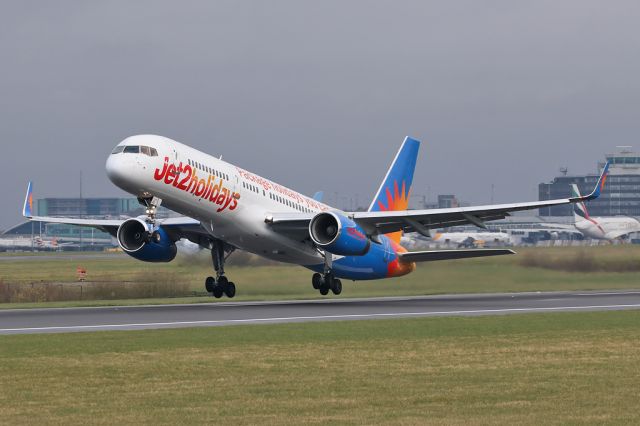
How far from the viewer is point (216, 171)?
39.8 metres

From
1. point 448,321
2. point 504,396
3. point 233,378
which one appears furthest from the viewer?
point 448,321

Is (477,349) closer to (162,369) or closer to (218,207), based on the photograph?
(162,369)

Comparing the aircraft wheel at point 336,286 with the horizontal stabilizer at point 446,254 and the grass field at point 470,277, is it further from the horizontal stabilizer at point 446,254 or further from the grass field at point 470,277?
the horizontal stabilizer at point 446,254

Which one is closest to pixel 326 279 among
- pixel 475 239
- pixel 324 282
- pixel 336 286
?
pixel 324 282

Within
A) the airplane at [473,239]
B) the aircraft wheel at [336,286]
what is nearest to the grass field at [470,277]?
the aircraft wheel at [336,286]

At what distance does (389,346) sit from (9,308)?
21.9 metres

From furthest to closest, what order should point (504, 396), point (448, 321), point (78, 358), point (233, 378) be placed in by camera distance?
point (448, 321)
point (78, 358)
point (233, 378)
point (504, 396)

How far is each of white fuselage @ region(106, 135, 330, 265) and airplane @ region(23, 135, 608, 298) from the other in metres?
0.04

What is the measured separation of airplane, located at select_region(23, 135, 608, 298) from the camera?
122ft

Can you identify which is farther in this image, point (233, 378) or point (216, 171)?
point (216, 171)

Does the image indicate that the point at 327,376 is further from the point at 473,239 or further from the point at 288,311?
the point at 473,239

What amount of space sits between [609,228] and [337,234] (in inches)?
Result: 4704

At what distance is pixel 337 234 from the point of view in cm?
3953

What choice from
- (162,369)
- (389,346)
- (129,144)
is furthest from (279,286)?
(162,369)
